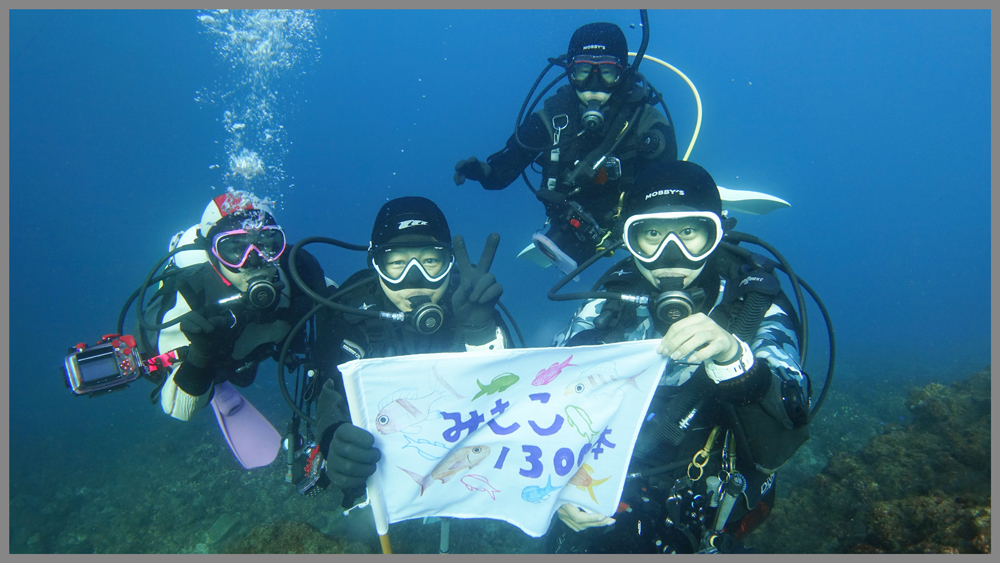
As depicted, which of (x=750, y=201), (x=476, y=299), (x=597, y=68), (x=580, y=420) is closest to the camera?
(x=580, y=420)

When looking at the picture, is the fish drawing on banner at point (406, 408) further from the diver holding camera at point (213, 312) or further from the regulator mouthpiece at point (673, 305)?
the diver holding camera at point (213, 312)

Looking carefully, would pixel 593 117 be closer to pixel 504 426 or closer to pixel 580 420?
pixel 580 420

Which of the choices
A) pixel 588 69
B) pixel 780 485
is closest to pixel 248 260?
pixel 588 69

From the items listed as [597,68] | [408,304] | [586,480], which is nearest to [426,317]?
[408,304]

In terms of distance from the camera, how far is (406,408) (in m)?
2.19

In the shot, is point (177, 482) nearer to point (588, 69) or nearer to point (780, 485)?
point (588, 69)

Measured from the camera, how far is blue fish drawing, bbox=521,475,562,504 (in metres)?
2.38

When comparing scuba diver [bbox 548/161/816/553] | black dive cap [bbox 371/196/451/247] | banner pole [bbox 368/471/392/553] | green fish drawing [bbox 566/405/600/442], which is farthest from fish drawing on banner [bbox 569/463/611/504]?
black dive cap [bbox 371/196/451/247]

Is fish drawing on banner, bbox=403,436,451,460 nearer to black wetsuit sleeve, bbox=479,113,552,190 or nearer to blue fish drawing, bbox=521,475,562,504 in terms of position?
blue fish drawing, bbox=521,475,562,504

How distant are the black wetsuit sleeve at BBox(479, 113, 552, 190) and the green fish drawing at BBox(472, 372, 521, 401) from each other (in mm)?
4120

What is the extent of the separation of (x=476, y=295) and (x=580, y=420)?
39.4 inches

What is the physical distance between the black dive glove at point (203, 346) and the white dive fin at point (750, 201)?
6.24 meters

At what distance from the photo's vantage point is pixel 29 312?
5659 centimetres

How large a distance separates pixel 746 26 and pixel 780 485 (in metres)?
85.7
